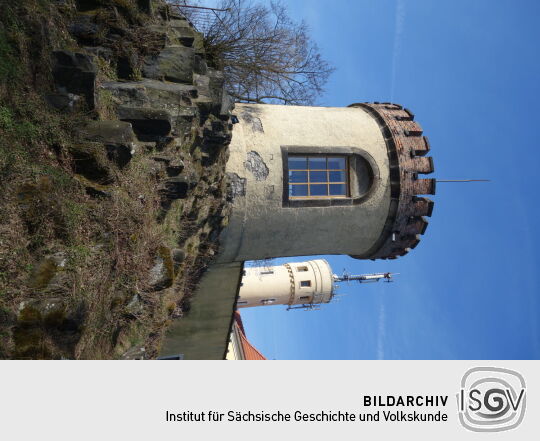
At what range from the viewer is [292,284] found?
31.8 m

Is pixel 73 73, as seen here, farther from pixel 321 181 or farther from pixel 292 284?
pixel 292 284

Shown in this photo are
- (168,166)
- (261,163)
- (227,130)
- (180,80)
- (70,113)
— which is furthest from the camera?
(261,163)

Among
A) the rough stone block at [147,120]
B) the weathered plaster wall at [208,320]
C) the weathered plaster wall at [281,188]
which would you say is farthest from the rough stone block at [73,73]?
the weathered plaster wall at [208,320]

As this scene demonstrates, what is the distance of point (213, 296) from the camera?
12.6 metres

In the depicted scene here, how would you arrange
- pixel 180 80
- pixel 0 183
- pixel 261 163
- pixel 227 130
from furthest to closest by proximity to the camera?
1. pixel 261 163
2. pixel 227 130
3. pixel 180 80
4. pixel 0 183

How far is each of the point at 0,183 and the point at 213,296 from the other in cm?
881

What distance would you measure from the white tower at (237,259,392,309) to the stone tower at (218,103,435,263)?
68.1ft

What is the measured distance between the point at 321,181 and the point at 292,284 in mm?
22462

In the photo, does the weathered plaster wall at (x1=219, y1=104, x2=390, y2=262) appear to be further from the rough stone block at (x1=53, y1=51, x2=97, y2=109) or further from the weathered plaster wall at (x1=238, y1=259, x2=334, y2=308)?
the weathered plaster wall at (x1=238, y1=259, x2=334, y2=308)

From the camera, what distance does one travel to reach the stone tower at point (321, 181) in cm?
970

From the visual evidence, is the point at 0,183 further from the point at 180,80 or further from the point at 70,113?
the point at 180,80
